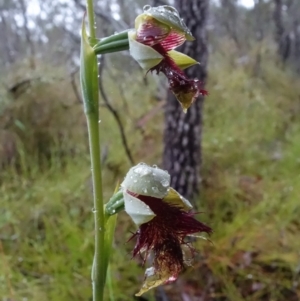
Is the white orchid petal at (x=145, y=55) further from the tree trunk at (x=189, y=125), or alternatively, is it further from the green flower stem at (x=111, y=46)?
the tree trunk at (x=189, y=125)

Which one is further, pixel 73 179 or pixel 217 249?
pixel 73 179

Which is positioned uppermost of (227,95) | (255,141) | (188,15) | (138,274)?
(188,15)

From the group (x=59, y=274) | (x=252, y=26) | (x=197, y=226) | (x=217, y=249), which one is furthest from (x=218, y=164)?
(x=252, y=26)

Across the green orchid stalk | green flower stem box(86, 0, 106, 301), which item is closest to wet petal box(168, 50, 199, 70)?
the green orchid stalk

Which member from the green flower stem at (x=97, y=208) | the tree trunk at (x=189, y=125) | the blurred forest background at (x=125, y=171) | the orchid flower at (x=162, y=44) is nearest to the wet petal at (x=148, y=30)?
the orchid flower at (x=162, y=44)

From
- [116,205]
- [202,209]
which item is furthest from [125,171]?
[116,205]

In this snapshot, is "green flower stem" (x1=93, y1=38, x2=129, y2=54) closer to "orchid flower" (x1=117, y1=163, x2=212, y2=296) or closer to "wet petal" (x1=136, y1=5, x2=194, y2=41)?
"wet petal" (x1=136, y1=5, x2=194, y2=41)

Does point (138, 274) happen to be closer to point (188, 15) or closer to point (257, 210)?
point (257, 210)

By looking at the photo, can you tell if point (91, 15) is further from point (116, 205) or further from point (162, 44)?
point (116, 205)
